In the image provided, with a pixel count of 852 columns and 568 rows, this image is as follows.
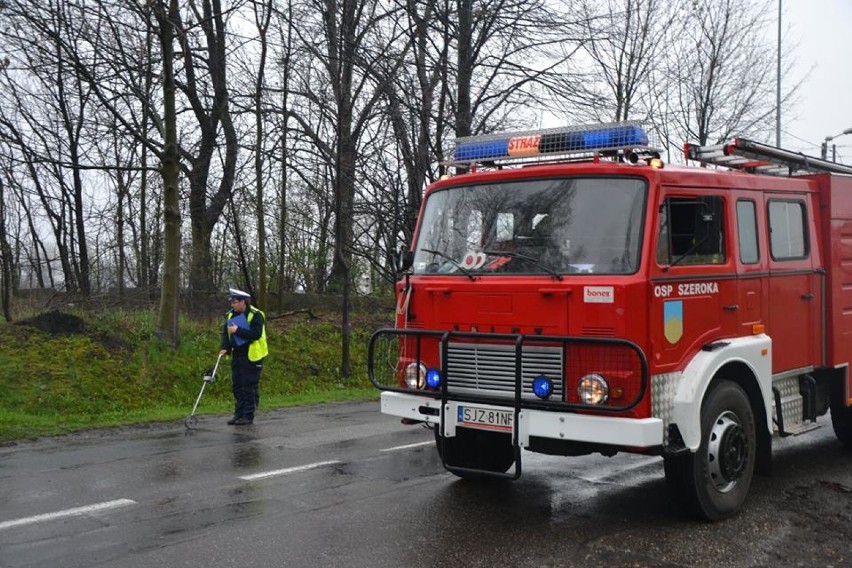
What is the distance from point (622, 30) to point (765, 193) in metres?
15.2

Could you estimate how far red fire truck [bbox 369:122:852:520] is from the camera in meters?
6.02

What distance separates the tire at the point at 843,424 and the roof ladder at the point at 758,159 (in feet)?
7.98

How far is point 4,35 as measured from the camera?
12.5 metres

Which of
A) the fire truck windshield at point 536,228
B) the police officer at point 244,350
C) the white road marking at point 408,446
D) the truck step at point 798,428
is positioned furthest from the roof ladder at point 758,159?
the police officer at point 244,350

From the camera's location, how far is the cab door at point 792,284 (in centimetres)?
734

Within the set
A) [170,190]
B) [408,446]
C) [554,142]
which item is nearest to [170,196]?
[170,190]

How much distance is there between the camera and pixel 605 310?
6.00 meters

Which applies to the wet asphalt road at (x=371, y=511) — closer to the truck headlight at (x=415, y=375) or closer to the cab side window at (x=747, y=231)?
the truck headlight at (x=415, y=375)

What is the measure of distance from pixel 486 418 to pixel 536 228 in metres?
1.46

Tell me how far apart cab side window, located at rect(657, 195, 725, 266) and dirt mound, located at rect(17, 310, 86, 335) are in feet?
36.1

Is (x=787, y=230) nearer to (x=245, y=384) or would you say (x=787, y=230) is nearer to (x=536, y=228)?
(x=536, y=228)

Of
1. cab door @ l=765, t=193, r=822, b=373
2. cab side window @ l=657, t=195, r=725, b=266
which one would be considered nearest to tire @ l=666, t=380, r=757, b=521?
cab door @ l=765, t=193, r=822, b=373

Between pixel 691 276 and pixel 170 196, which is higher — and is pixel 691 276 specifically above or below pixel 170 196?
below

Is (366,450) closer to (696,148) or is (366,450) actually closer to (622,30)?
(696,148)
